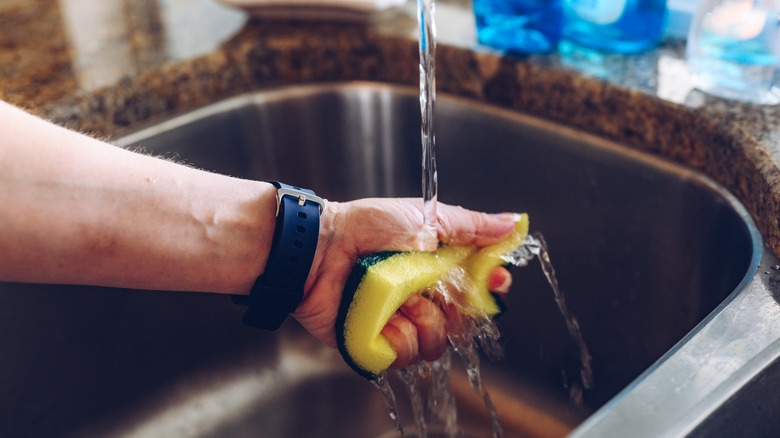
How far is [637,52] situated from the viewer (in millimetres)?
743

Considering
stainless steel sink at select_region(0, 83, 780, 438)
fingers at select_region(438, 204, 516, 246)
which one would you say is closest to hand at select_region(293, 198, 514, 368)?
fingers at select_region(438, 204, 516, 246)

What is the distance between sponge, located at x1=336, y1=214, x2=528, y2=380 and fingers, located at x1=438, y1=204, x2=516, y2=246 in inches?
0.5

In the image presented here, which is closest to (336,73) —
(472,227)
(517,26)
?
(517,26)

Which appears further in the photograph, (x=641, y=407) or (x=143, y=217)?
(x=143, y=217)

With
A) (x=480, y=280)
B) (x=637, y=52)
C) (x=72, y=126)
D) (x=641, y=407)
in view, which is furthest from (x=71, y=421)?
(x=637, y=52)

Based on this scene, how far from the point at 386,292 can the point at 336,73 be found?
39cm

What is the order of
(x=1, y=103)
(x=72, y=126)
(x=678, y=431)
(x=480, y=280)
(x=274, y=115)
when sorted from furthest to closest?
(x=274, y=115) → (x=72, y=126) → (x=480, y=280) → (x=1, y=103) → (x=678, y=431)

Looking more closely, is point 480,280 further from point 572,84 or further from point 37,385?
point 37,385

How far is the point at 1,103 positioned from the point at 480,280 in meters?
0.36

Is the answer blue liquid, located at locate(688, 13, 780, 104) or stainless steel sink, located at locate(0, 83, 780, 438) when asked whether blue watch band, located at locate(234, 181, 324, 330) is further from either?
blue liquid, located at locate(688, 13, 780, 104)

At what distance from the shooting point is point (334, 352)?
831 millimetres

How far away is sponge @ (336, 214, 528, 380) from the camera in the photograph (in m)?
0.52

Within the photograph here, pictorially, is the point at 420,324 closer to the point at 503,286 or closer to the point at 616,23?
the point at 503,286

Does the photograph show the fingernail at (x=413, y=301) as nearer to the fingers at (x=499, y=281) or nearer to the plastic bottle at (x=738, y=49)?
the fingers at (x=499, y=281)
